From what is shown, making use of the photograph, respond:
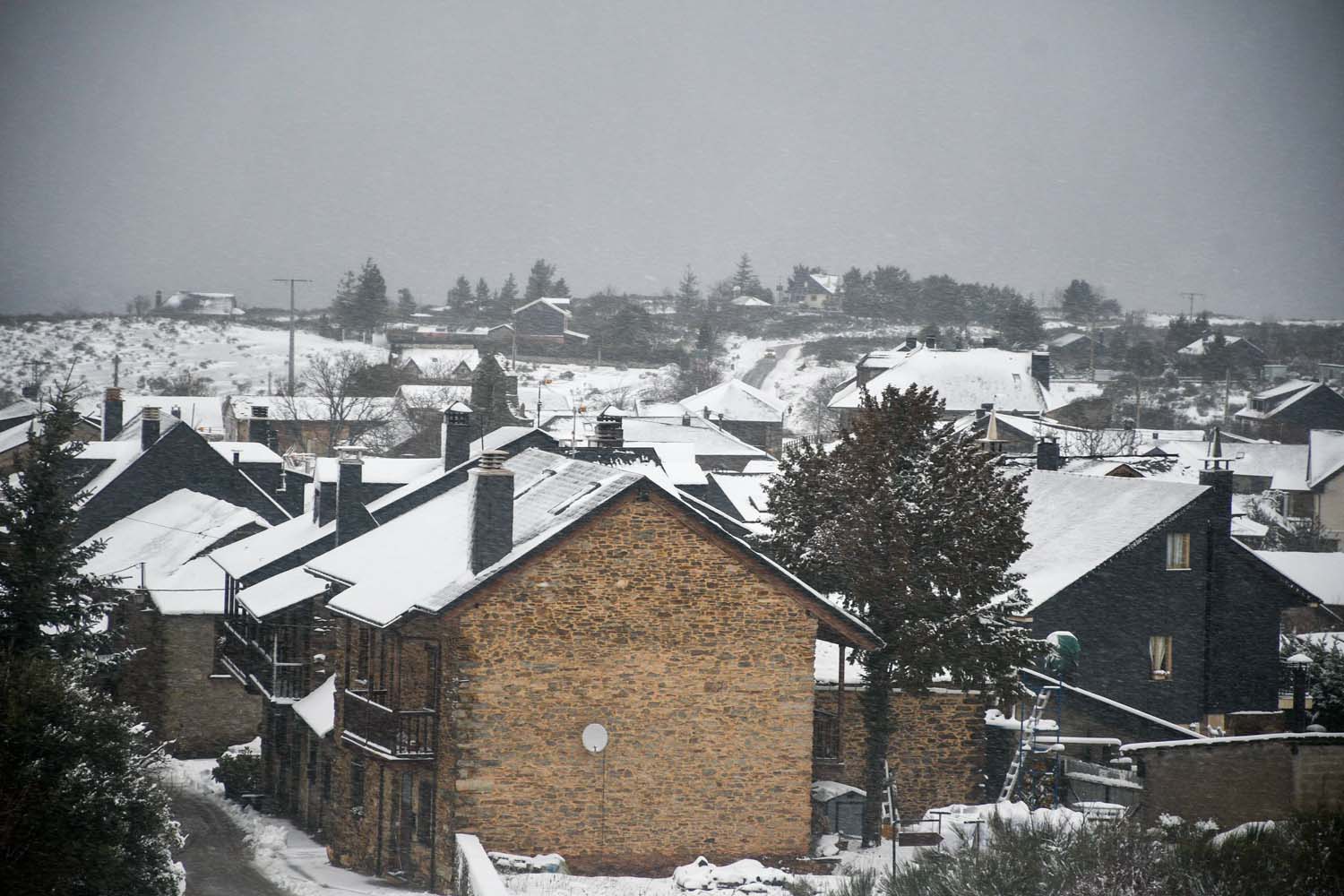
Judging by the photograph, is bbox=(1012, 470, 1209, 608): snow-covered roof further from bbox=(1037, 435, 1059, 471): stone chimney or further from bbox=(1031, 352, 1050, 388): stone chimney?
bbox=(1031, 352, 1050, 388): stone chimney

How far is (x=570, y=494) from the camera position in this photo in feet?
83.8

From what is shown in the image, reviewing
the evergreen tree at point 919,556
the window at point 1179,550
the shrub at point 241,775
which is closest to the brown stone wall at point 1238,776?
the evergreen tree at point 919,556

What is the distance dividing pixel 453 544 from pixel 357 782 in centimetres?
558

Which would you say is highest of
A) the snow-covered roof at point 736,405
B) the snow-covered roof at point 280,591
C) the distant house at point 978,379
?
the distant house at point 978,379

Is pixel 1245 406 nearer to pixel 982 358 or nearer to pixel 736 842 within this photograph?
pixel 982 358

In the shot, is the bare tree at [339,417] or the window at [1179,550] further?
the bare tree at [339,417]

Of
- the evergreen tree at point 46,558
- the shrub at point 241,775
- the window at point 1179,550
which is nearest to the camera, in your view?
the evergreen tree at point 46,558

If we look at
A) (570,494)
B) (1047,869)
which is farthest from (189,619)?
(1047,869)

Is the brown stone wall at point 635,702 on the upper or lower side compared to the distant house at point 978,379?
lower

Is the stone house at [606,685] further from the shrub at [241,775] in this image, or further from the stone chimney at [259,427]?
the stone chimney at [259,427]

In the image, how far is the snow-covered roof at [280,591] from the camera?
3259 cm

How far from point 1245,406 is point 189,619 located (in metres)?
106

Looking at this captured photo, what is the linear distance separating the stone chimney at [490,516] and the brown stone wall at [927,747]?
301 inches

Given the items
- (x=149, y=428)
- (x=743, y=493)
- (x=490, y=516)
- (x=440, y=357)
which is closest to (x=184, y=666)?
(x=149, y=428)
